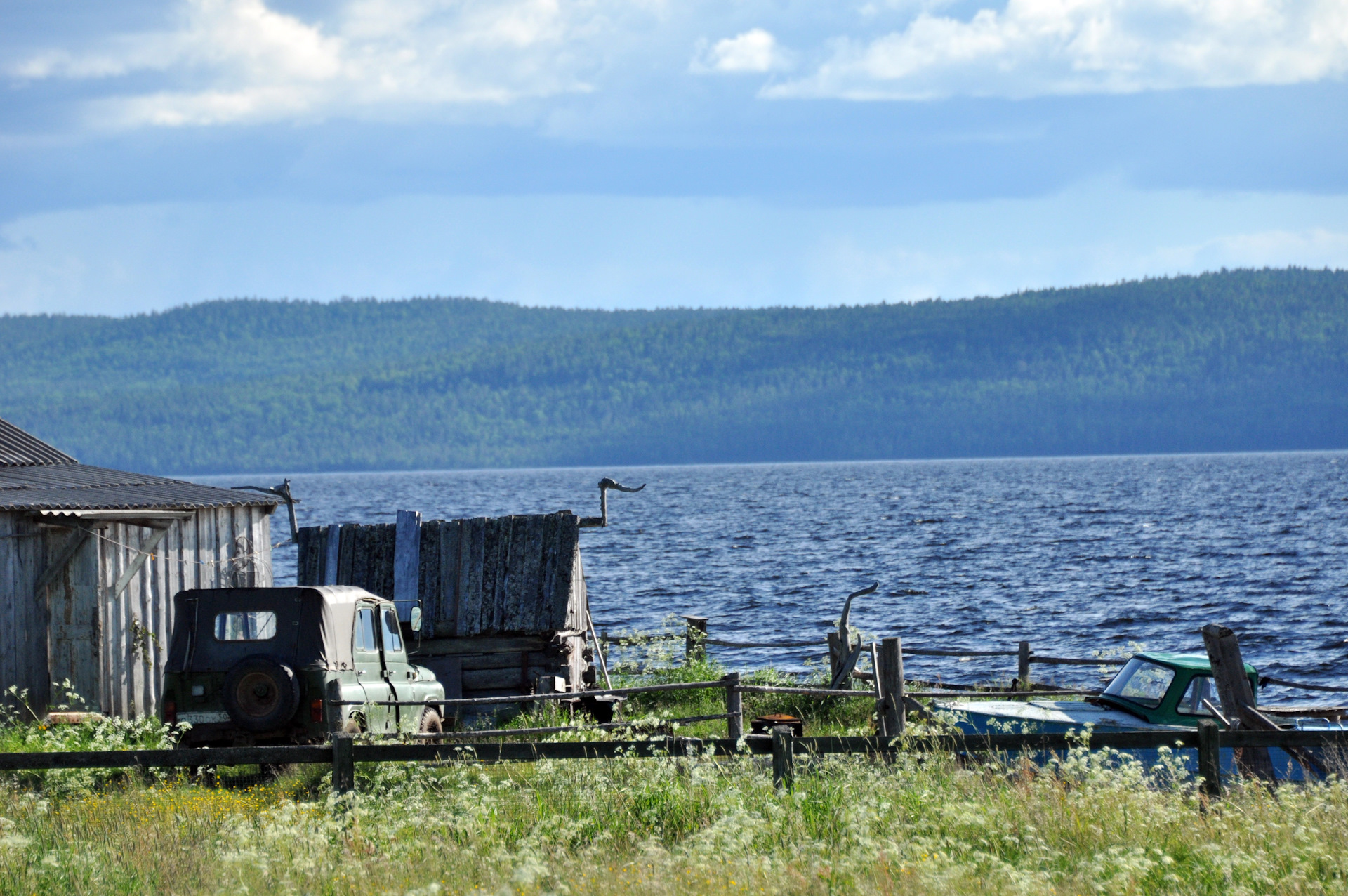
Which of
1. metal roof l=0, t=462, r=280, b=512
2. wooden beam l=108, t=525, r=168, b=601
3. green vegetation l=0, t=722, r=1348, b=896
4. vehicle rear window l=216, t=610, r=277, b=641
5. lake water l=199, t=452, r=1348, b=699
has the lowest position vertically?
lake water l=199, t=452, r=1348, b=699

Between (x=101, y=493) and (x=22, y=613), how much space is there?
2.18m

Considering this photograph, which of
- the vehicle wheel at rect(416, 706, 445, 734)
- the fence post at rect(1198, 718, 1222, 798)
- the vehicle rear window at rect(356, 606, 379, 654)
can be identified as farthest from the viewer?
the vehicle wheel at rect(416, 706, 445, 734)

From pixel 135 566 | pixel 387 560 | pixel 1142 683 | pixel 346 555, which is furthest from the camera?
pixel 346 555

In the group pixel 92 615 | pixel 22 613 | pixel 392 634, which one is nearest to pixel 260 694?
pixel 392 634

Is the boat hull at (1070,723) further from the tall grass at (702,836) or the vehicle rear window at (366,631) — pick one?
the vehicle rear window at (366,631)

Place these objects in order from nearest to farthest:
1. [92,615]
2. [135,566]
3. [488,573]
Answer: [92,615], [135,566], [488,573]

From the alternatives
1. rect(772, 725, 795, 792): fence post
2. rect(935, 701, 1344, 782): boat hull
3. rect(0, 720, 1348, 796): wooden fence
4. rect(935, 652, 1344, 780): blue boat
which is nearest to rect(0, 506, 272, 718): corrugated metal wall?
rect(0, 720, 1348, 796): wooden fence

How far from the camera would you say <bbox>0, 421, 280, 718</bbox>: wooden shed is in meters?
16.5

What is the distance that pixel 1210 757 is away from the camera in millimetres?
10148

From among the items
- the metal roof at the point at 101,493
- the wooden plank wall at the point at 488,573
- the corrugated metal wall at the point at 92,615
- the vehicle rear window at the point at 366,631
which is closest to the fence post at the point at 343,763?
the vehicle rear window at the point at 366,631

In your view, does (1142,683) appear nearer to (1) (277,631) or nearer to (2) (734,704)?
(2) (734,704)

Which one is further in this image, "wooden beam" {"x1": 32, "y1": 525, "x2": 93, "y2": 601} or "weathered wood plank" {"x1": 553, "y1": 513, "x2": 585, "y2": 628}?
"weathered wood plank" {"x1": 553, "y1": 513, "x2": 585, "y2": 628}

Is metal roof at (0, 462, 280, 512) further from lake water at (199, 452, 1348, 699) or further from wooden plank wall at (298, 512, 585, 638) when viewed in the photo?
lake water at (199, 452, 1348, 699)

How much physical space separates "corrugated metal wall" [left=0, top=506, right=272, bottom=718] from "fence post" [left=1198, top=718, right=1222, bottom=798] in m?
10.2
